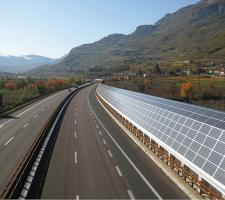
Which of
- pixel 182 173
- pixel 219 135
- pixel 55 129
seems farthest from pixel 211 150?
pixel 55 129

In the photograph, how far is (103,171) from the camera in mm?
27688

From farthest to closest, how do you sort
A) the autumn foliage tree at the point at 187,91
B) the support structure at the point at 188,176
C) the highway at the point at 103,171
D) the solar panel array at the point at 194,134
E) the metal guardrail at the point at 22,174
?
the autumn foliage tree at the point at 187,91 < the highway at the point at 103,171 < the solar panel array at the point at 194,134 < the support structure at the point at 188,176 < the metal guardrail at the point at 22,174

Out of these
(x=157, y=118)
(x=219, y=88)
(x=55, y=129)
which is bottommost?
(x=219, y=88)

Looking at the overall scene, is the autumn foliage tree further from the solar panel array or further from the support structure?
the support structure

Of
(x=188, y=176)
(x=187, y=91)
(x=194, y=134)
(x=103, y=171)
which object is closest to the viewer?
(x=188, y=176)

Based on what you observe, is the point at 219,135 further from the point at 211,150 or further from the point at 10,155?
the point at 10,155

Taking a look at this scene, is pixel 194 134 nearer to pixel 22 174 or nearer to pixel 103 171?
pixel 103 171

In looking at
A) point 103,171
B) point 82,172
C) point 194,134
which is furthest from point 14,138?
point 194,134

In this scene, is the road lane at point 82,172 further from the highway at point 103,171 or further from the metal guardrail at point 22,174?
the metal guardrail at point 22,174

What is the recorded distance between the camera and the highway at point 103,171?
2269 cm

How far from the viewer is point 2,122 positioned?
193ft

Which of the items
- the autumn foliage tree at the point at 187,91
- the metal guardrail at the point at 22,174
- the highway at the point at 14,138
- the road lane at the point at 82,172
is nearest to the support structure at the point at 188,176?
the road lane at the point at 82,172

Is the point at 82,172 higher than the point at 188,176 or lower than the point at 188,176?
lower

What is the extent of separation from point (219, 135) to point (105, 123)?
108 feet
